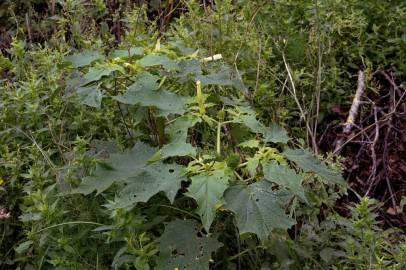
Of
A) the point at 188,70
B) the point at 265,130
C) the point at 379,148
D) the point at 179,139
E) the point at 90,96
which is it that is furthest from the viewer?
the point at 379,148

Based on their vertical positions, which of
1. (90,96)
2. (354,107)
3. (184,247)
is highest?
(90,96)

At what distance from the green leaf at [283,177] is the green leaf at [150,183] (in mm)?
287

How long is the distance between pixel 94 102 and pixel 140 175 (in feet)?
1.43

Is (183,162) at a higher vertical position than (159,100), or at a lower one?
lower

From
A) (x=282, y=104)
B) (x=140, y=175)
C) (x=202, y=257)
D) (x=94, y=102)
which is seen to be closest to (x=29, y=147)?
(x=94, y=102)

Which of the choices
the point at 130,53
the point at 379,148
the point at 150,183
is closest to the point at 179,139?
the point at 150,183

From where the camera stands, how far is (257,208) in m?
2.08

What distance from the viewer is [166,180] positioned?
218 cm

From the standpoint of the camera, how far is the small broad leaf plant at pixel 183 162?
2.11m

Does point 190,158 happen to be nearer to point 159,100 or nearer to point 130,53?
point 159,100

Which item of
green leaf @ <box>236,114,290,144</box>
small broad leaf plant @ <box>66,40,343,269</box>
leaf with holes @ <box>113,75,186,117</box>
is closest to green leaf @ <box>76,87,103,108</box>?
small broad leaf plant @ <box>66,40,343,269</box>

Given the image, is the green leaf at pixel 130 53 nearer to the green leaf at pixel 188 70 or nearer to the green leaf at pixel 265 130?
the green leaf at pixel 188 70

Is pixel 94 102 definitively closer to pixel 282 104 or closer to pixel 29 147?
pixel 29 147

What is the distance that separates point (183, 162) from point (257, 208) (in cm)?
59
